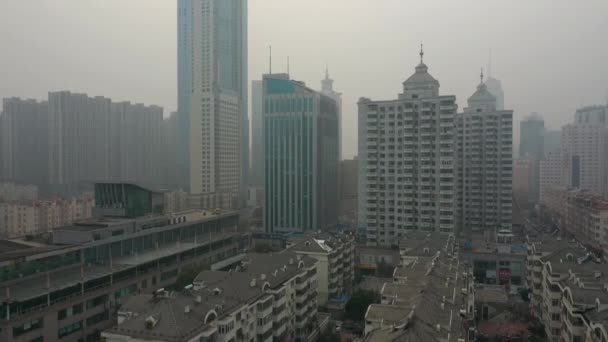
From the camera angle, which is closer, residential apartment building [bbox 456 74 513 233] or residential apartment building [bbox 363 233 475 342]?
residential apartment building [bbox 363 233 475 342]

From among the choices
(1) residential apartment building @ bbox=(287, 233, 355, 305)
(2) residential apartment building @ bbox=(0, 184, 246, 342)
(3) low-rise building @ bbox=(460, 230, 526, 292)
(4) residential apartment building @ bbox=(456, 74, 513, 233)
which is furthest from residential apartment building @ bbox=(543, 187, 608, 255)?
(2) residential apartment building @ bbox=(0, 184, 246, 342)

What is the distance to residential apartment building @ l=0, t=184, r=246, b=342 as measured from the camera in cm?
1622

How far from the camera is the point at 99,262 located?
69.7 ft

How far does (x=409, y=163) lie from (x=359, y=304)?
1578 cm

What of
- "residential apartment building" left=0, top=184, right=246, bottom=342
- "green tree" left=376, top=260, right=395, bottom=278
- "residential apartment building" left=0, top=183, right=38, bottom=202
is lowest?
"green tree" left=376, top=260, right=395, bottom=278

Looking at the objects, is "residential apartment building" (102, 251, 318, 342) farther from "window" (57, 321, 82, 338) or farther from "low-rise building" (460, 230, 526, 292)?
"low-rise building" (460, 230, 526, 292)

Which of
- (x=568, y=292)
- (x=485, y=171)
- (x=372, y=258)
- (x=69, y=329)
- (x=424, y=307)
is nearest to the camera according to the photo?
(x=424, y=307)

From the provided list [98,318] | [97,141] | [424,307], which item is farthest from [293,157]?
[424,307]

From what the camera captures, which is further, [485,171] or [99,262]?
[485,171]

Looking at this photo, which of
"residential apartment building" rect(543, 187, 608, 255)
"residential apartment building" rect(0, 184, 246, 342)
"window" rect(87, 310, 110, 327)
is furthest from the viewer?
"residential apartment building" rect(543, 187, 608, 255)

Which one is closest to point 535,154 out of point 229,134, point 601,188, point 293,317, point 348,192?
point 601,188

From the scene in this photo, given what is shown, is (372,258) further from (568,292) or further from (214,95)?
(214,95)

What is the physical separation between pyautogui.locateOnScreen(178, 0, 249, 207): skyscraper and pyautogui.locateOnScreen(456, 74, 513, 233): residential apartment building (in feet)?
78.0

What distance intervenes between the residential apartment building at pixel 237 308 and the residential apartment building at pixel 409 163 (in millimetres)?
14439
